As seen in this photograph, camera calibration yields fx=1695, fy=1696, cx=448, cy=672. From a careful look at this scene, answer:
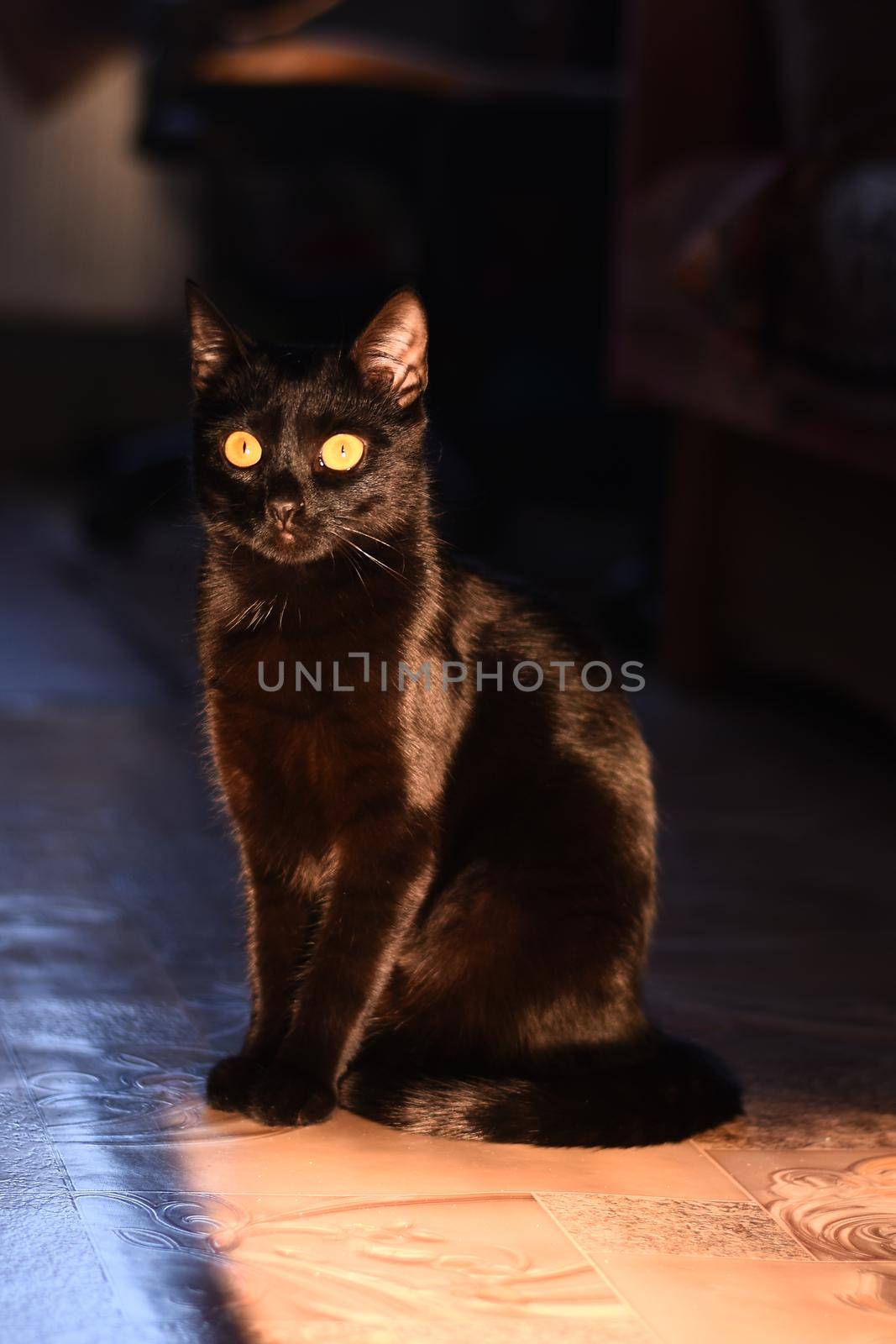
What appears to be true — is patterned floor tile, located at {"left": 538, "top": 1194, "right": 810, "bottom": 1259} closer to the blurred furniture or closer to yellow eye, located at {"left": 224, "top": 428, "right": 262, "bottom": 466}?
yellow eye, located at {"left": 224, "top": 428, "right": 262, "bottom": 466}

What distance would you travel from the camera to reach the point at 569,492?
13.6 feet

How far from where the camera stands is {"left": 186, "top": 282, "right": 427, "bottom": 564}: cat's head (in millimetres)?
1326

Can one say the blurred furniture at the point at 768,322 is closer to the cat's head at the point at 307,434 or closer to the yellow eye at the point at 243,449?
the cat's head at the point at 307,434

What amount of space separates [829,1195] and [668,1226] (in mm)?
145

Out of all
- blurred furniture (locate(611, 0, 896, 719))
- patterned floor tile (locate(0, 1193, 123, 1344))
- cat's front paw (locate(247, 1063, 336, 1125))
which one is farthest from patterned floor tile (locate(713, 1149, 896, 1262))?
blurred furniture (locate(611, 0, 896, 719))

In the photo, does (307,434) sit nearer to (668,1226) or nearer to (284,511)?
(284,511)

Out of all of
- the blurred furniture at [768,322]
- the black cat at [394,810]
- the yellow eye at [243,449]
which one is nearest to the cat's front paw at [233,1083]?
the black cat at [394,810]

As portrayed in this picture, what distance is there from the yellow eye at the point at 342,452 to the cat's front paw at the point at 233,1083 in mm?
483

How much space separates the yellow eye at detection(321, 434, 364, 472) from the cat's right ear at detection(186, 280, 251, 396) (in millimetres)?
113

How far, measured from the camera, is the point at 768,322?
2.39 metres

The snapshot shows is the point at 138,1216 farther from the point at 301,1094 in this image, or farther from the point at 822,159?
the point at 822,159

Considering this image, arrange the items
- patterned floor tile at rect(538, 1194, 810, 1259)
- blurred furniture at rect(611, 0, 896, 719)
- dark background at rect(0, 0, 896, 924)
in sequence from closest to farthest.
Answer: patterned floor tile at rect(538, 1194, 810, 1259)
blurred furniture at rect(611, 0, 896, 719)
dark background at rect(0, 0, 896, 924)

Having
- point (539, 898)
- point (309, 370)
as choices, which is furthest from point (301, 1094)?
point (309, 370)

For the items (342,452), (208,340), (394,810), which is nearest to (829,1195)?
(394,810)
